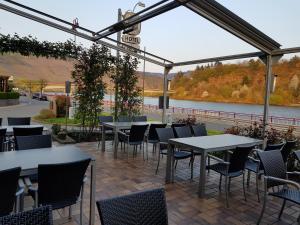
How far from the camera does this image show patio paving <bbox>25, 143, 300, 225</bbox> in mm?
2848

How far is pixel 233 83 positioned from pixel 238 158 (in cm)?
882

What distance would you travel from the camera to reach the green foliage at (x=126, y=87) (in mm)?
7684

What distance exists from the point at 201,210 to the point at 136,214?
187cm

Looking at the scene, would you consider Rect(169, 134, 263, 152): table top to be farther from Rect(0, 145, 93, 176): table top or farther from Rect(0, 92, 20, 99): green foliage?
Rect(0, 92, 20, 99): green foliage

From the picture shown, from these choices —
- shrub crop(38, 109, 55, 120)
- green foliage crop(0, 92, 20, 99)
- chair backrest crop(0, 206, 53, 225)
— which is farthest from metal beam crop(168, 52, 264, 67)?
green foliage crop(0, 92, 20, 99)

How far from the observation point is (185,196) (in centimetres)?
346

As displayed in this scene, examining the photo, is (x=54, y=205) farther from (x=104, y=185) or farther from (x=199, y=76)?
(x=199, y=76)

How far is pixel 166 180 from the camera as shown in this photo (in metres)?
3.96

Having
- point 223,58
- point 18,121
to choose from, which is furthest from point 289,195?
point 18,121

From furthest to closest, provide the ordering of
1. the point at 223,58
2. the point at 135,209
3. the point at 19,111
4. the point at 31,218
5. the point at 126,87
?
1. the point at 19,111
2. the point at 126,87
3. the point at 223,58
4. the point at 135,209
5. the point at 31,218

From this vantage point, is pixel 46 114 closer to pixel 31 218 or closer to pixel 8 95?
pixel 8 95

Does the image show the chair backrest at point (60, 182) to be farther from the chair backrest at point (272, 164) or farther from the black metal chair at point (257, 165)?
the black metal chair at point (257, 165)

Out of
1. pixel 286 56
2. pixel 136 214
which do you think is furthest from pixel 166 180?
pixel 286 56

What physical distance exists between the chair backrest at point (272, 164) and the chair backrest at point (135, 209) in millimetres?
1504
